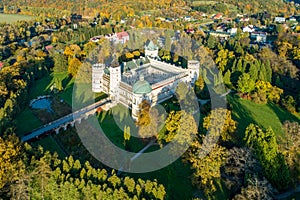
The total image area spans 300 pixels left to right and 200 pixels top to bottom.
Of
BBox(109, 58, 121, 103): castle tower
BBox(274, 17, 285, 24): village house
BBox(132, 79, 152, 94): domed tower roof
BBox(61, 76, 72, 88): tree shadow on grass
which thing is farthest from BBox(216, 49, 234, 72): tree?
BBox(274, 17, 285, 24): village house

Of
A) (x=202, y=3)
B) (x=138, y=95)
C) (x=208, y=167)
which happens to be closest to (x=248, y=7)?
(x=202, y=3)

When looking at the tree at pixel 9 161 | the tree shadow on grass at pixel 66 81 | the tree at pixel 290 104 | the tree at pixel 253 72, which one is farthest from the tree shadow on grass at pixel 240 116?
the tree shadow on grass at pixel 66 81

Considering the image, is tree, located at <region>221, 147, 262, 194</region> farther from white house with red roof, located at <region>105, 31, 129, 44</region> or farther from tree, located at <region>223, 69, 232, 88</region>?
white house with red roof, located at <region>105, 31, 129, 44</region>

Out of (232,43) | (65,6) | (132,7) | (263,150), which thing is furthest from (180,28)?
(263,150)

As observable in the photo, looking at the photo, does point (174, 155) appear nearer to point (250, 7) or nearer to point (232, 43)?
point (232, 43)

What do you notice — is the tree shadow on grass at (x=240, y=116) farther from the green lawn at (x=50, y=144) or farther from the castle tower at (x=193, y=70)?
the green lawn at (x=50, y=144)
